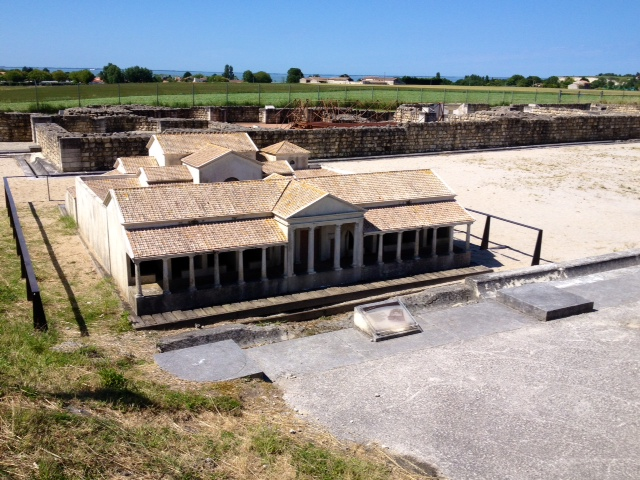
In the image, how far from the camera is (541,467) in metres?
5.86

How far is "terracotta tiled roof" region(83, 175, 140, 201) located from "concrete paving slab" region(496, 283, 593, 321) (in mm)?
10063

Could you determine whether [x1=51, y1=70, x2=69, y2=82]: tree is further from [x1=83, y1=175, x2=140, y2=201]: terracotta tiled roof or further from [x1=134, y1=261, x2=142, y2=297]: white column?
[x1=134, y1=261, x2=142, y2=297]: white column

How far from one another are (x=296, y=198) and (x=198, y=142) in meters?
6.66

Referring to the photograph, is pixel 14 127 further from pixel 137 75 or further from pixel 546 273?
pixel 137 75

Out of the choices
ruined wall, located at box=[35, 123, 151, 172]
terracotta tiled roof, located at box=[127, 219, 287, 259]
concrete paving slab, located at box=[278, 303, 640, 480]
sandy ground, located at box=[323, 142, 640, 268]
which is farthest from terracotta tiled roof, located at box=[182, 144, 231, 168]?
concrete paving slab, located at box=[278, 303, 640, 480]


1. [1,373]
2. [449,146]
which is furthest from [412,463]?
[449,146]

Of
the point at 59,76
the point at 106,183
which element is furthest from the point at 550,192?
the point at 59,76

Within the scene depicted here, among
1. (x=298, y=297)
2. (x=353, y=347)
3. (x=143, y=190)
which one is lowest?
(x=298, y=297)

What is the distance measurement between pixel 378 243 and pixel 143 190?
17.5 ft

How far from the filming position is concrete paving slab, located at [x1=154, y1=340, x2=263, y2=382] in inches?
287

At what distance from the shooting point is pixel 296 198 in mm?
13914

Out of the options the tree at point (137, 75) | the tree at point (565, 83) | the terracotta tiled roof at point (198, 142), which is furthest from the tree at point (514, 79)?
the terracotta tiled roof at point (198, 142)

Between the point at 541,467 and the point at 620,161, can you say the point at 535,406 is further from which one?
the point at 620,161

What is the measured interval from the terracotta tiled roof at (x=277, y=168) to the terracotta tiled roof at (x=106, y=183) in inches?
146
